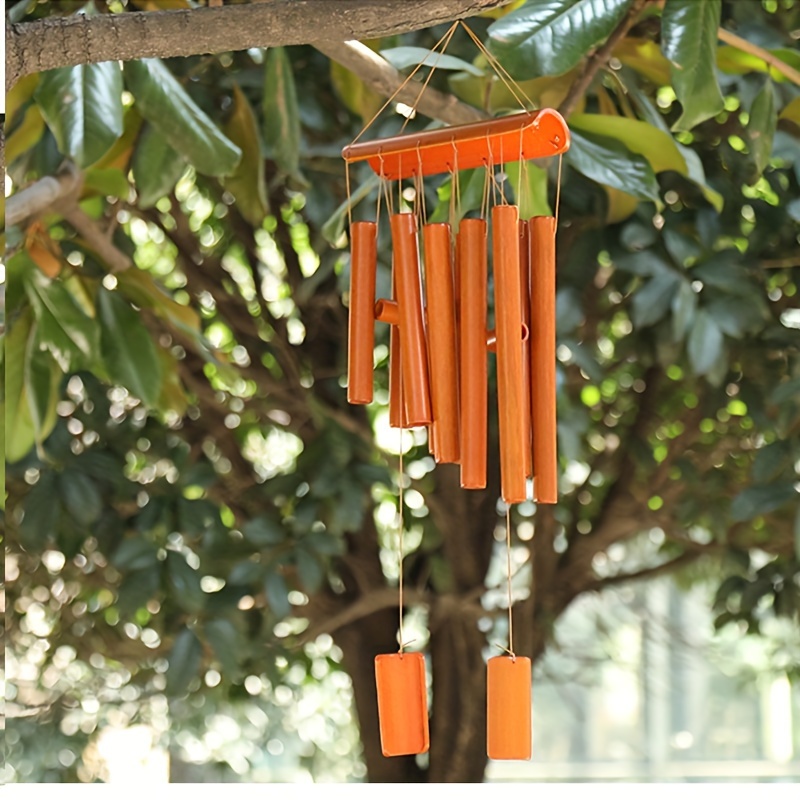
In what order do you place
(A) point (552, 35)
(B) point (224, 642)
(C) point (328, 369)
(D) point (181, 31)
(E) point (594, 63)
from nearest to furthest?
(D) point (181, 31) → (A) point (552, 35) → (E) point (594, 63) → (B) point (224, 642) → (C) point (328, 369)

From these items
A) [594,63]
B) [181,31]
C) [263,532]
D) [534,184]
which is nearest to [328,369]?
[263,532]

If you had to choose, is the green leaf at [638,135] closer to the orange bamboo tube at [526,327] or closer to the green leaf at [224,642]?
the orange bamboo tube at [526,327]

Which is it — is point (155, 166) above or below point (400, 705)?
above

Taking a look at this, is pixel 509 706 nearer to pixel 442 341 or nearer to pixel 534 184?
pixel 442 341

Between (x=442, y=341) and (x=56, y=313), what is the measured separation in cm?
47

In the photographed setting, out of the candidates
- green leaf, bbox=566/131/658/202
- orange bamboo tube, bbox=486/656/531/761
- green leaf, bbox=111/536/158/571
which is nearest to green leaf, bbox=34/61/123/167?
green leaf, bbox=566/131/658/202

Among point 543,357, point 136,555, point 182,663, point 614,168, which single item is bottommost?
point 182,663

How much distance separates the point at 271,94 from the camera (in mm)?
1101

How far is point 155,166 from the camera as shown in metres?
1.08

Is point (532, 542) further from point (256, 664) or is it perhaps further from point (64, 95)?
point (64, 95)

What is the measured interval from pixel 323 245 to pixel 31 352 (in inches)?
24.8

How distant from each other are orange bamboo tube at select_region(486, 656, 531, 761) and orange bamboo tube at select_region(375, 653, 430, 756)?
0.05m

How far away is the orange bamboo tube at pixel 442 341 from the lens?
2.47ft

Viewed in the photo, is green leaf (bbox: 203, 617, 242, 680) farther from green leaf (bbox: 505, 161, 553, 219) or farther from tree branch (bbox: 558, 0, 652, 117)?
tree branch (bbox: 558, 0, 652, 117)
